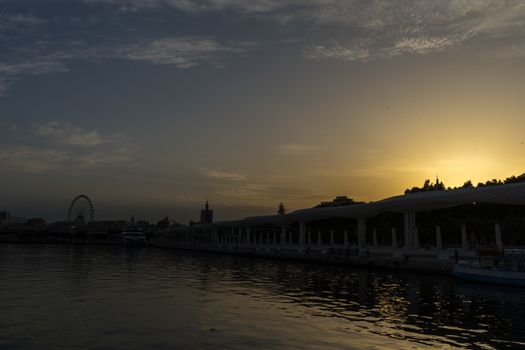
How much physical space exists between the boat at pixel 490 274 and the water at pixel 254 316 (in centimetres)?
145

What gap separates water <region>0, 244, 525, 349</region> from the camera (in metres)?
21.4

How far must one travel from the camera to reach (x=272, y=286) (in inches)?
1807

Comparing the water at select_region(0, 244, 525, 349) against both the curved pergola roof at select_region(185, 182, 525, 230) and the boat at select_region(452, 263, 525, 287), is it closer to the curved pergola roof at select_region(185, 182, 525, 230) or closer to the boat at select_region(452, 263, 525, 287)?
the boat at select_region(452, 263, 525, 287)

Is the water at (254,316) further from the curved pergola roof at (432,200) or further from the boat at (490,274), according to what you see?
the curved pergola roof at (432,200)

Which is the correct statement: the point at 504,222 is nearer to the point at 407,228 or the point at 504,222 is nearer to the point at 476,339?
the point at 407,228

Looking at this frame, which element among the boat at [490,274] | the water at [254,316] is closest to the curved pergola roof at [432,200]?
the boat at [490,274]

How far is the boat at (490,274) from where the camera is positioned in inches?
1841

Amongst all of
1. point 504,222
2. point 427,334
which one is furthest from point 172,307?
point 504,222

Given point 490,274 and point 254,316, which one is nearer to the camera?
point 254,316

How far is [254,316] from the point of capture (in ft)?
91.6

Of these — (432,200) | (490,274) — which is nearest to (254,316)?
(490,274)

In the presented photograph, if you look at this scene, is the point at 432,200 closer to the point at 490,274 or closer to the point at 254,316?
the point at 490,274

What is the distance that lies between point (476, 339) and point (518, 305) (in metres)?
15.2

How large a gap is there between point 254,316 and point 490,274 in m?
31.2
